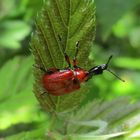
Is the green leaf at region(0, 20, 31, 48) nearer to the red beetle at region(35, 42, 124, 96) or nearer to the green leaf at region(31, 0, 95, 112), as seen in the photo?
the red beetle at region(35, 42, 124, 96)

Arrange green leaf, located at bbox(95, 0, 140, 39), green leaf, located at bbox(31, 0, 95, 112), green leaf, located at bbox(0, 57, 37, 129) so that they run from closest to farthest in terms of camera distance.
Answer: green leaf, located at bbox(31, 0, 95, 112), green leaf, located at bbox(0, 57, 37, 129), green leaf, located at bbox(95, 0, 140, 39)

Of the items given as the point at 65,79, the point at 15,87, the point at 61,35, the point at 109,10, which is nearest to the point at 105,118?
the point at 65,79

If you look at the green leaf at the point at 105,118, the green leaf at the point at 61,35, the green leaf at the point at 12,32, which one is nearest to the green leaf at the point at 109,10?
the green leaf at the point at 12,32

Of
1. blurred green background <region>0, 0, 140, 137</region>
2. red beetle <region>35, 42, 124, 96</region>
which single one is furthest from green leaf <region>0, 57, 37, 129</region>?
red beetle <region>35, 42, 124, 96</region>

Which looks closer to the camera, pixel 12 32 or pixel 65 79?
Result: pixel 65 79

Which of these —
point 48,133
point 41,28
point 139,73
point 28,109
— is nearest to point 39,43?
point 41,28

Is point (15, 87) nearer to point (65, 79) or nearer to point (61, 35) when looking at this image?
point (65, 79)
